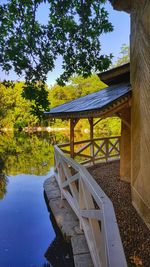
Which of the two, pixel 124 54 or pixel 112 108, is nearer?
pixel 112 108

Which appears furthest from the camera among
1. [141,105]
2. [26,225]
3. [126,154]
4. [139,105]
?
[126,154]

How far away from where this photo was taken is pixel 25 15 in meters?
5.12

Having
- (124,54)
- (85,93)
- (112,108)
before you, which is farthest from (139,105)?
(85,93)

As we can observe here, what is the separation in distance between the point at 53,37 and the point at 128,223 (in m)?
4.26

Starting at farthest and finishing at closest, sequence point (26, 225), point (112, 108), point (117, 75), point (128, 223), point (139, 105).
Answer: point (117, 75) → point (26, 225) → point (112, 108) → point (139, 105) → point (128, 223)

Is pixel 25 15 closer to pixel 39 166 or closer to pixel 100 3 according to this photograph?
pixel 100 3

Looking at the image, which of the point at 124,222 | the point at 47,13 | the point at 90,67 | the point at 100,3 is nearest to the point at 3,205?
the point at 124,222

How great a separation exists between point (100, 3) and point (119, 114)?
8.82 ft

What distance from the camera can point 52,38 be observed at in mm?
5312

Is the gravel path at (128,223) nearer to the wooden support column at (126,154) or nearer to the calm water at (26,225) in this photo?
the wooden support column at (126,154)

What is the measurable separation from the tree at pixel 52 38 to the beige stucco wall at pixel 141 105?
675 mm

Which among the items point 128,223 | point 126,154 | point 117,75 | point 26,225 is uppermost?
point 117,75

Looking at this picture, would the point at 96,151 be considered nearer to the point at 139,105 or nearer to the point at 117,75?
the point at 117,75

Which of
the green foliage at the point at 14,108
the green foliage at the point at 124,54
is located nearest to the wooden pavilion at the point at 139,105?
the green foliage at the point at 124,54
